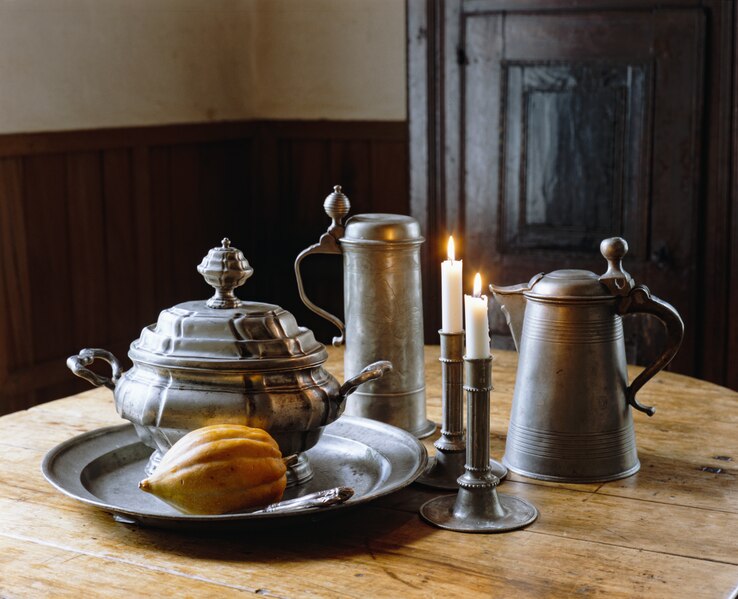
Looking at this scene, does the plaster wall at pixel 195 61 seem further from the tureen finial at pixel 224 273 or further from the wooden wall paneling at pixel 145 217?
the tureen finial at pixel 224 273

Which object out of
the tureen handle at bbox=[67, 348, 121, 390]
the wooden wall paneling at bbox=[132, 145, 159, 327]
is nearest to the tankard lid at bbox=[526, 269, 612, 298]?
the tureen handle at bbox=[67, 348, 121, 390]

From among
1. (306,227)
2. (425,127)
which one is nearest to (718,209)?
(425,127)

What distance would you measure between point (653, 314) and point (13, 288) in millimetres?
2094

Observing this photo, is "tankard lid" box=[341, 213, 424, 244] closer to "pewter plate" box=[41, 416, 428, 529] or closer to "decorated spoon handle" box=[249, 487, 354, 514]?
"pewter plate" box=[41, 416, 428, 529]

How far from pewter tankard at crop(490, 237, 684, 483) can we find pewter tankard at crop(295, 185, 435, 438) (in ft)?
0.64

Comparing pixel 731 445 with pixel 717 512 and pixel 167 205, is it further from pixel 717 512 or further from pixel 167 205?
pixel 167 205

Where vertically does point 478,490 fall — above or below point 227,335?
below

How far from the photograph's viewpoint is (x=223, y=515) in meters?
1.01

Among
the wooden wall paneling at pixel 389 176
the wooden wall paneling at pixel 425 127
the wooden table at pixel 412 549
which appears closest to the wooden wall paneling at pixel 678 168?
the wooden wall paneling at pixel 425 127

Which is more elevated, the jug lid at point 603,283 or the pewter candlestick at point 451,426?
the jug lid at point 603,283

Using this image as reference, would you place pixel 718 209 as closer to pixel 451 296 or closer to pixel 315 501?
pixel 451 296

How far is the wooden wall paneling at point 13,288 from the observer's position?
280cm

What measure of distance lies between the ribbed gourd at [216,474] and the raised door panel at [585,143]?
2049 mm

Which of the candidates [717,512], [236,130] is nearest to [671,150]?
[236,130]
